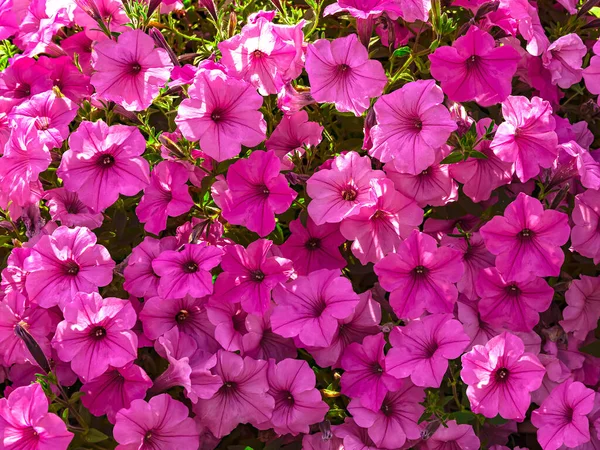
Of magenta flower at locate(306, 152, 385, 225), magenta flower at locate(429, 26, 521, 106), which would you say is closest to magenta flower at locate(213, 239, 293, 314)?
magenta flower at locate(306, 152, 385, 225)

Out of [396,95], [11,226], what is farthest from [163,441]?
[396,95]

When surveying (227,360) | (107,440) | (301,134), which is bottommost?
(107,440)

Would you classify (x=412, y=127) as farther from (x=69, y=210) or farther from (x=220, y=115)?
(x=69, y=210)

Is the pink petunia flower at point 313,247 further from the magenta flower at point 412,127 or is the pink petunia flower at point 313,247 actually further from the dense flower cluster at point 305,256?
the magenta flower at point 412,127

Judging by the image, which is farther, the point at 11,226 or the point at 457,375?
the point at 11,226

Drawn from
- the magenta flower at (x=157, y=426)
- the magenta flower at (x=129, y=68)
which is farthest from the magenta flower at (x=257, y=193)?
the magenta flower at (x=157, y=426)

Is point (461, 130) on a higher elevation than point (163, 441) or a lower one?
higher

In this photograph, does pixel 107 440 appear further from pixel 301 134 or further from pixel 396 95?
pixel 396 95
